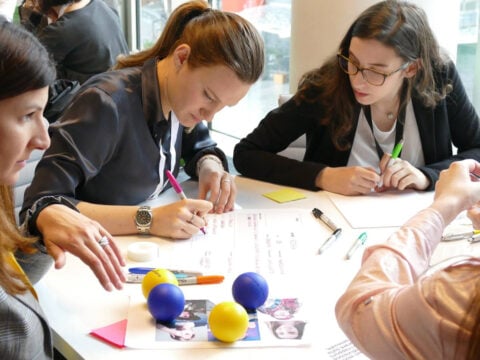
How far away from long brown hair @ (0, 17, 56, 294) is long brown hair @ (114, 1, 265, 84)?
0.56 metres

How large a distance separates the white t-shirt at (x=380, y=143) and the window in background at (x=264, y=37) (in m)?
1.91

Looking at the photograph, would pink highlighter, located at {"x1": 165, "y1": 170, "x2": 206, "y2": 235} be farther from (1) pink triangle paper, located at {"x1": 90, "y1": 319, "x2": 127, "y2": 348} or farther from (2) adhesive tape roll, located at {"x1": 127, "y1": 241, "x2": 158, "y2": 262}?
(1) pink triangle paper, located at {"x1": 90, "y1": 319, "x2": 127, "y2": 348}

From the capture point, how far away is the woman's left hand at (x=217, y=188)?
5.62 feet

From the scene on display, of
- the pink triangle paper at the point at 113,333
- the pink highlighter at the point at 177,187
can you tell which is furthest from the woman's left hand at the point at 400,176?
the pink triangle paper at the point at 113,333

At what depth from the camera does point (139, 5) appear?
5.39 meters

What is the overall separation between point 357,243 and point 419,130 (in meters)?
0.77

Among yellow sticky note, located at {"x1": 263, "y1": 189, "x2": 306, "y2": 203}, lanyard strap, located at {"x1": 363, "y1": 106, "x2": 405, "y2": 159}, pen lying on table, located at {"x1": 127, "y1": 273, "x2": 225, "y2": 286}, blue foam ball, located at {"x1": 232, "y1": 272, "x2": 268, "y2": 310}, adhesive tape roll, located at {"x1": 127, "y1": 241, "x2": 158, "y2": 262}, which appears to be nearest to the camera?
blue foam ball, located at {"x1": 232, "y1": 272, "x2": 268, "y2": 310}

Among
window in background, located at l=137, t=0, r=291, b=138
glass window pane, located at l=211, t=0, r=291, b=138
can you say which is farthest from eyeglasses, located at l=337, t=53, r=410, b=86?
glass window pane, located at l=211, t=0, r=291, b=138

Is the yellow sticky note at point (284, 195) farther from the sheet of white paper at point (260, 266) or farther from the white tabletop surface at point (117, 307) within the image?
the white tabletop surface at point (117, 307)

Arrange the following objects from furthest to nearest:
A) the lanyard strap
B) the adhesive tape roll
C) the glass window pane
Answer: the glass window pane, the lanyard strap, the adhesive tape roll

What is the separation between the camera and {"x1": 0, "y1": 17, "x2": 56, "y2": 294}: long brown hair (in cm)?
101

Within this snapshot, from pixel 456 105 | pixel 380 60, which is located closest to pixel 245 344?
pixel 380 60

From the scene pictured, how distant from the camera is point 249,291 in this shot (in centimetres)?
117

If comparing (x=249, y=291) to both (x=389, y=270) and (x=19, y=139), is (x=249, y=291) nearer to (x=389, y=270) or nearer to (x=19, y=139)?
(x=389, y=270)
